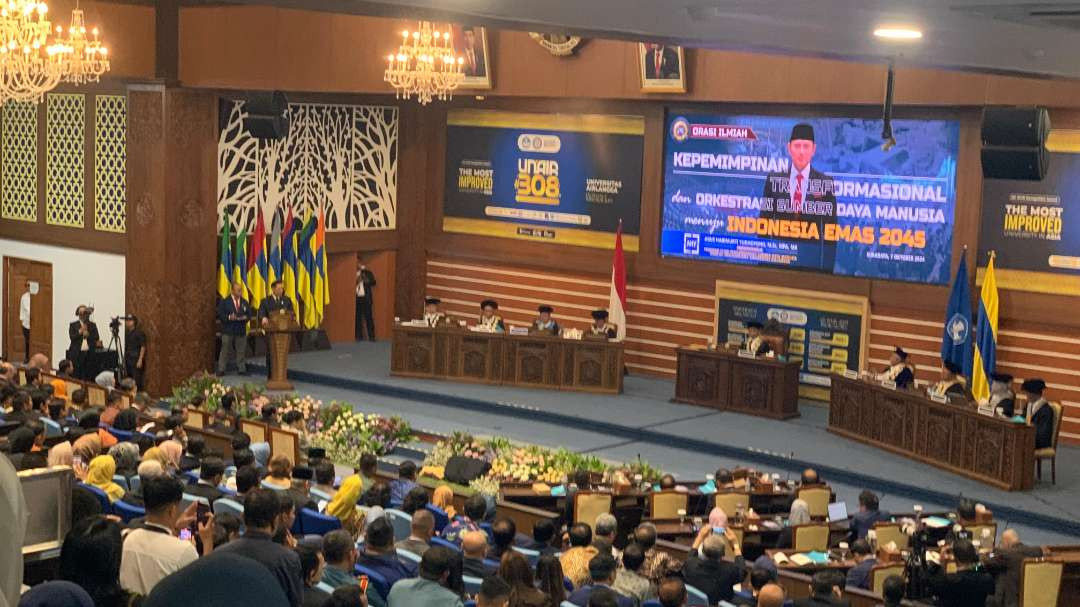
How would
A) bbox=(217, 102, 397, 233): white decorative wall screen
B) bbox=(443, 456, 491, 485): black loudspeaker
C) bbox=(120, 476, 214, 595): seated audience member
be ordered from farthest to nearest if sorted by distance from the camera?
bbox=(217, 102, 397, 233): white decorative wall screen < bbox=(443, 456, 491, 485): black loudspeaker < bbox=(120, 476, 214, 595): seated audience member

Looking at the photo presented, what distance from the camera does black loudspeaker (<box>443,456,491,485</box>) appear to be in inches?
492

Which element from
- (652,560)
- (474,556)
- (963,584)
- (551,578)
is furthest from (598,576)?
(963,584)

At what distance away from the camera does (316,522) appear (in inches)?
335

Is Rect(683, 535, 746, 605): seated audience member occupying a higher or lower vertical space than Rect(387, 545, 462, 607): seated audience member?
lower

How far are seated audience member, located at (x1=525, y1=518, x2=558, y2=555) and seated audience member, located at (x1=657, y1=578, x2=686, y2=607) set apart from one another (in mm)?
1959

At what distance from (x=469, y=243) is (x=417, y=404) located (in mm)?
4000

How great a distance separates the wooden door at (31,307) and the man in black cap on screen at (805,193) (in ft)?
34.4

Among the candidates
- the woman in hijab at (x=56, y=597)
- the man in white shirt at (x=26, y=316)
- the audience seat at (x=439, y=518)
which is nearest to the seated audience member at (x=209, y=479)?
the audience seat at (x=439, y=518)

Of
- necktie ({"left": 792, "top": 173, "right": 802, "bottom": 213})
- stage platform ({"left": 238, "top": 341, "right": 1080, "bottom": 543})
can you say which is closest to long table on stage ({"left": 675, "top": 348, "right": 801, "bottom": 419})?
stage platform ({"left": 238, "top": 341, "right": 1080, "bottom": 543})

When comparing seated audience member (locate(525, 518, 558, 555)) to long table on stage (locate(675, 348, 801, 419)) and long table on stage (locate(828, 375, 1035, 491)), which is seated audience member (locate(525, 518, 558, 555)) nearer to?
long table on stage (locate(828, 375, 1035, 491))

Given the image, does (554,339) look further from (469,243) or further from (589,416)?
(469,243)

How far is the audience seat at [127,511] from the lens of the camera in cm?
777

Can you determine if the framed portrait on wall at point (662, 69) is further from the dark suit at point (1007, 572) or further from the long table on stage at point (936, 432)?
the dark suit at point (1007, 572)

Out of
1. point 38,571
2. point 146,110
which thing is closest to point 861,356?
point 146,110
